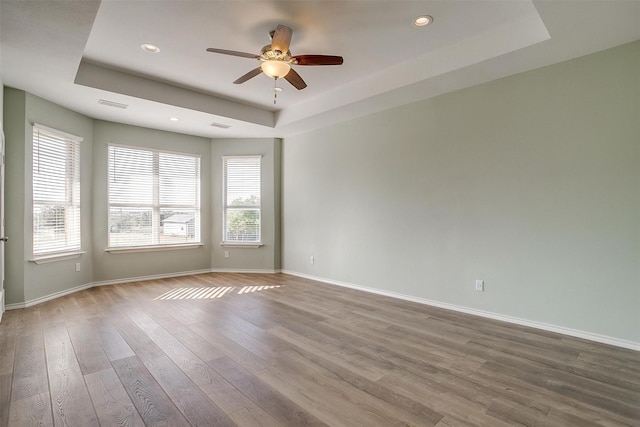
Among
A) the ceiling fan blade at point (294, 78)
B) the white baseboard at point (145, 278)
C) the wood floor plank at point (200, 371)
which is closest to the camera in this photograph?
the wood floor plank at point (200, 371)

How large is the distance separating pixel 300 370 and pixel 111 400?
4.17 ft

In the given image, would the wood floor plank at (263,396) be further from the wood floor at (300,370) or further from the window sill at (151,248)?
the window sill at (151,248)

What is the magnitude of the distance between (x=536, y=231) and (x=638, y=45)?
1862mm

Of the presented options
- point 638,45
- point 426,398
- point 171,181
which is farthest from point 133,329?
point 638,45

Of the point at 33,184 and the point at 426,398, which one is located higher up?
the point at 33,184

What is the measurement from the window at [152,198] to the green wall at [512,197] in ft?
10.2

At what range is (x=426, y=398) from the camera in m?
2.11

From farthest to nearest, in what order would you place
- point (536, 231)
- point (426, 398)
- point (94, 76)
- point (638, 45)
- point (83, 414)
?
point (94, 76)
point (536, 231)
point (638, 45)
point (426, 398)
point (83, 414)

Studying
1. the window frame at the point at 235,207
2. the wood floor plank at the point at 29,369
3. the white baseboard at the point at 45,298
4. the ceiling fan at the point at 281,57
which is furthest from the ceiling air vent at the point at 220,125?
the wood floor plank at the point at 29,369

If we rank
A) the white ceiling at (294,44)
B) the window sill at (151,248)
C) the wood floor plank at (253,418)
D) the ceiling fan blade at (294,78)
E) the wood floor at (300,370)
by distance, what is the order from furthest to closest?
the window sill at (151,248) < the ceiling fan blade at (294,78) < the white ceiling at (294,44) < the wood floor at (300,370) < the wood floor plank at (253,418)

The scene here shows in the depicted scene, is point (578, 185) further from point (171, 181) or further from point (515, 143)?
point (171, 181)

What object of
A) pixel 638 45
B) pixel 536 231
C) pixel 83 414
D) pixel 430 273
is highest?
pixel 638 45

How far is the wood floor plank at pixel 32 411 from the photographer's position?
6.15 ft

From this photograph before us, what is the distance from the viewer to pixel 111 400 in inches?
82.4
